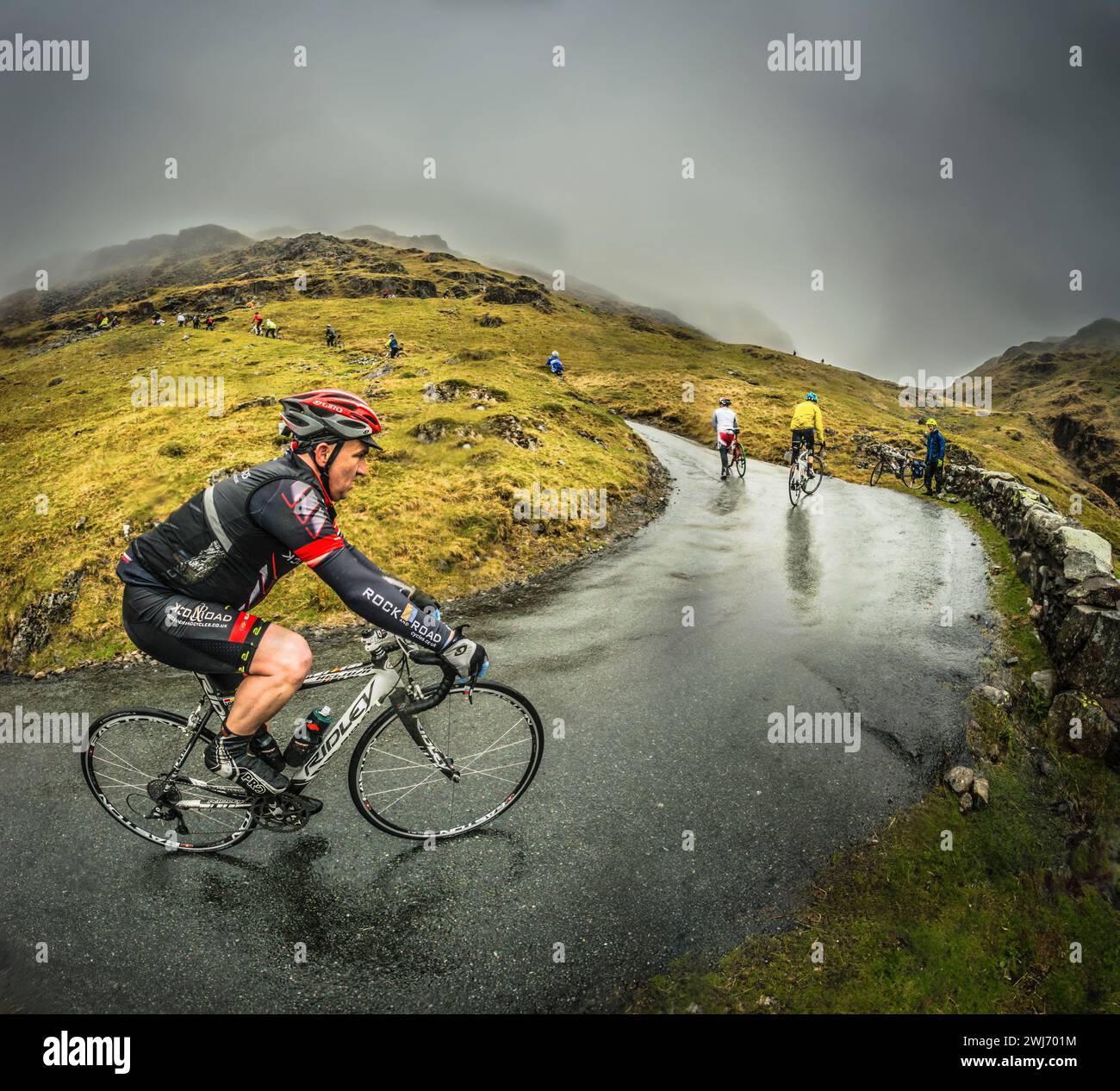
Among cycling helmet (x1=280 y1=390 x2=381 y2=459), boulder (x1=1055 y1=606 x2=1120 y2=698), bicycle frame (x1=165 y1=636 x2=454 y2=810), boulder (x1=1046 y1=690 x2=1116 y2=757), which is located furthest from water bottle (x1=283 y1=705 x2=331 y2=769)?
boulder (x1=1055 y1=606 x2=1120 y2=698)

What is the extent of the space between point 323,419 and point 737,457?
22.9 meters

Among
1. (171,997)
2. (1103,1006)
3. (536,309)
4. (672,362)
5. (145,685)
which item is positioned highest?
(536,309)

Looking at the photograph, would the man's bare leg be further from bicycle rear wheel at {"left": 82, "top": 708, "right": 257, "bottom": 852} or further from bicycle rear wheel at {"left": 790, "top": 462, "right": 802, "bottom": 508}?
bicycle rear wheel at {"left": 790, "top": 462, "right": 802, "bottom": 508}

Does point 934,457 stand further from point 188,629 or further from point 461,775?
point 188,629

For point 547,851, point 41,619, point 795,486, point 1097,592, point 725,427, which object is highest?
point 725,427

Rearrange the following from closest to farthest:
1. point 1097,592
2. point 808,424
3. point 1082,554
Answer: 1. point 1097,592
2. point 1082,554
3. point 808,424

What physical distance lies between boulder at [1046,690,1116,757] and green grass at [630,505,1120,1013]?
468 mm

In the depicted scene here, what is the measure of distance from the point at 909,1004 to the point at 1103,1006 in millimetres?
1511

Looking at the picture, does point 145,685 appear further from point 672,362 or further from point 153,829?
point 672,362

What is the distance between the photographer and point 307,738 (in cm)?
481

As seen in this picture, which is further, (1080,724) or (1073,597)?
(1073,597)

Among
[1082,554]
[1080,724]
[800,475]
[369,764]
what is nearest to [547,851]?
[369,764]
